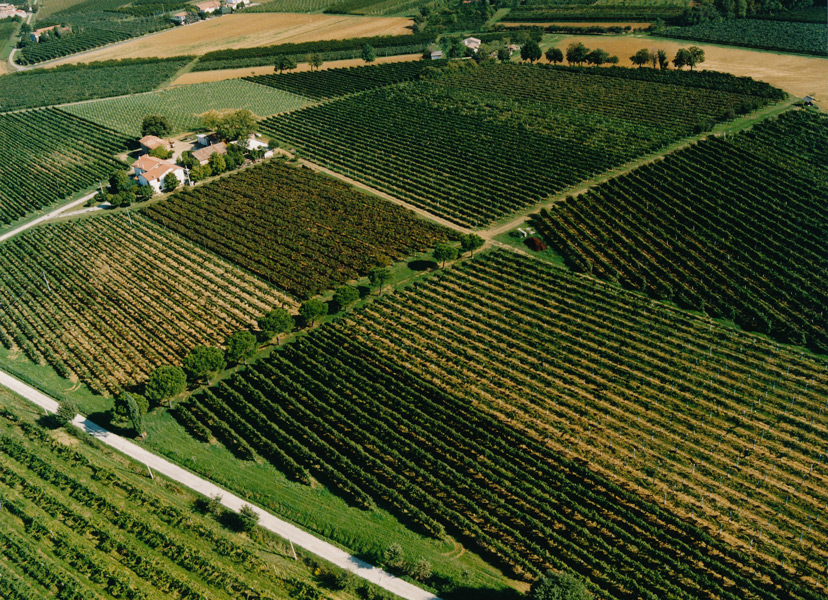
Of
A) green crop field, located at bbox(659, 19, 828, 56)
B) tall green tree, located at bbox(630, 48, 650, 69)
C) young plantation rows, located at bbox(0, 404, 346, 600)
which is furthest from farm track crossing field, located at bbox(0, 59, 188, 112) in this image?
green crop field, located at bbox(659, 19, 828, 56)

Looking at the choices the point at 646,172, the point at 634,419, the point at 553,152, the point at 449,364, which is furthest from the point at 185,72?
the point at 634,419

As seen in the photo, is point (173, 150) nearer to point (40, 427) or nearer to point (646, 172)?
point (40, 427)

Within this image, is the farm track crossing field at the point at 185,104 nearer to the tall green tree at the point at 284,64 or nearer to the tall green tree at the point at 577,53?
the tall green tree at the point at 284,64

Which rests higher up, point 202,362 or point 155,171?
point 155,171

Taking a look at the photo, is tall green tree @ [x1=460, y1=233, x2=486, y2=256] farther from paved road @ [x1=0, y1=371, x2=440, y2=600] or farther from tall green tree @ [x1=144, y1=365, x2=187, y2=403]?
paved road @ [x1=0, y1=371, x2=440, y2=600]

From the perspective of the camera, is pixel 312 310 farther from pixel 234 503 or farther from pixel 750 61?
pixel 750 61

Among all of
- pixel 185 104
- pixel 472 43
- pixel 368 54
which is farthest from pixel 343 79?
pixel 472 43

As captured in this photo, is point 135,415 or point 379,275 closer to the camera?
point 135,415
